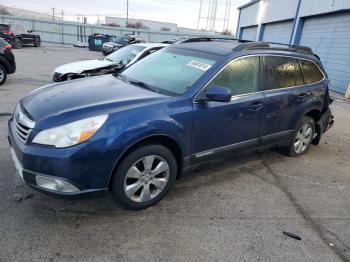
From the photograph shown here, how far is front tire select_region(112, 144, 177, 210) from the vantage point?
3.12 metres

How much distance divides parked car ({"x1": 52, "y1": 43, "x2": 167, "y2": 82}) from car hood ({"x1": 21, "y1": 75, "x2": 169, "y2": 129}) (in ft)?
10.5

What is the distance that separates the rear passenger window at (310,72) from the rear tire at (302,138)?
0.61 meters

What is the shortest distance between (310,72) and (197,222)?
3.28 m

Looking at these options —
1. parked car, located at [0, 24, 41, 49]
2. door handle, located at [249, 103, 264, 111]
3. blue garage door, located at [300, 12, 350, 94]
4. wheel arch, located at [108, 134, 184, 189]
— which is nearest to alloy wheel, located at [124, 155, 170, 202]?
wheel arch, located at [108, 134, 184, 189]

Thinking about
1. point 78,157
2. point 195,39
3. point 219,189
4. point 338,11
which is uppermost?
point 338,11

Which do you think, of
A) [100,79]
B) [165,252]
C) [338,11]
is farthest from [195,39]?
[338,11]

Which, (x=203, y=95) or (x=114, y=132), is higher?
(x=203, y=95)

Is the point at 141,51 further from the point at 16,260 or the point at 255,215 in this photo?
the point at 16,260

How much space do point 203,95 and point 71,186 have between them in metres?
1.70

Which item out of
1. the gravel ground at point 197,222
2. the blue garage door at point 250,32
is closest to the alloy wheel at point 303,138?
the gravel ground at point 197,222

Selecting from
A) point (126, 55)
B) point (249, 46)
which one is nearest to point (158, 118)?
point (249, 46)

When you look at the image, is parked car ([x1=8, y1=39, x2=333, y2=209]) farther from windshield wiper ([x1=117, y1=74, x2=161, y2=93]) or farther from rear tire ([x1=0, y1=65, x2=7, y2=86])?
rear tire ([x1=0, y1=65, x2=7, y2=86])

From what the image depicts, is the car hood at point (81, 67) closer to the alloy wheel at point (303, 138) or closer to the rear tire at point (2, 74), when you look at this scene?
the rear tire at point (2, 74)

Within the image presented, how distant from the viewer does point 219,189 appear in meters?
4.05
